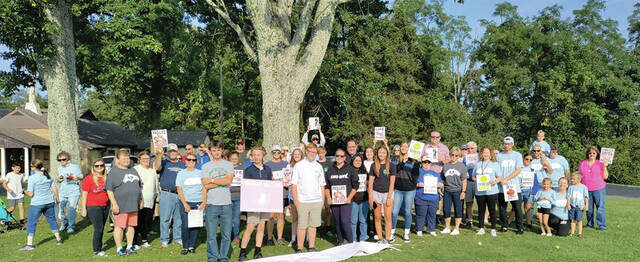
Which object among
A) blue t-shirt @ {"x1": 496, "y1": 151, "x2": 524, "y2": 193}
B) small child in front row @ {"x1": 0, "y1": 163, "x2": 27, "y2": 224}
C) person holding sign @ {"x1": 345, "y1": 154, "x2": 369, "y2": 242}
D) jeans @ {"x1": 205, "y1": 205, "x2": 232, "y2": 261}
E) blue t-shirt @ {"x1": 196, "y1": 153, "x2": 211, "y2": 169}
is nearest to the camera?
jeans @ {"x1": 205, "y1": 205, "x2": 232, "y2": 261}

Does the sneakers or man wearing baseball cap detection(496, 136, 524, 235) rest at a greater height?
man wearing baseball cap detection(496, 136, 524, 235)

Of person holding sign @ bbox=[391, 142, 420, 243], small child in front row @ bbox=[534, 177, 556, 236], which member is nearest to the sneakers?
person holding sign @ bbox=[391, 142, 420, 243]

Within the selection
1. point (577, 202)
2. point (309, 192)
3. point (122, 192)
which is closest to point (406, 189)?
point (309, 192)

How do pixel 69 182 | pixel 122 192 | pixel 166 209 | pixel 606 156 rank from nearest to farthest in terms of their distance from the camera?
1. pixel 122 192
2. pixel 166 209
3. pixel 69 182
4. pixel 606 156

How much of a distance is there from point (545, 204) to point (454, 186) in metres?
1.97

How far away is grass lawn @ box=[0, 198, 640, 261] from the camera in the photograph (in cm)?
762

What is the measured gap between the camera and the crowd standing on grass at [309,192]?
302 inches

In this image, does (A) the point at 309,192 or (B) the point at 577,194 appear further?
(B) the point at 577,194

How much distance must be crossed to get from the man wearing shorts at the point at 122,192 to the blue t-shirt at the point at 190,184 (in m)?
0.74

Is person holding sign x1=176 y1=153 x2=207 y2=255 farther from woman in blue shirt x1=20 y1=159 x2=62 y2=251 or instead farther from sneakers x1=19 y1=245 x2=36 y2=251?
sneakers x1=19 y1=245 x2=36 y2=251

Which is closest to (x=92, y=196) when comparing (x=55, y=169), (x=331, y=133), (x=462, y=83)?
(x=55, y=169)

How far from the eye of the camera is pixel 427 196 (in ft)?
30.2

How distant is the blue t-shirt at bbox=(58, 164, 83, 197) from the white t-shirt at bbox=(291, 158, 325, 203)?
222 inches

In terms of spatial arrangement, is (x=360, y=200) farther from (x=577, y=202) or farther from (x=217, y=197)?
(x=577, y=202)
